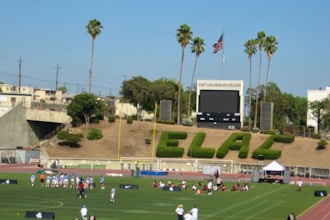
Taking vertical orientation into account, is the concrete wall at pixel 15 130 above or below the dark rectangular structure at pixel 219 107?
below

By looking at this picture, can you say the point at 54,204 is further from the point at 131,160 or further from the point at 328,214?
the point at 131,160

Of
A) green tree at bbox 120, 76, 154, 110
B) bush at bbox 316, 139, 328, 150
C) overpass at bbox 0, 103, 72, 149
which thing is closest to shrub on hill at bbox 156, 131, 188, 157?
overpass at bbox 0, 103, 72, 149

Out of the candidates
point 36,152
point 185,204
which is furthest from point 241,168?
point 185,204

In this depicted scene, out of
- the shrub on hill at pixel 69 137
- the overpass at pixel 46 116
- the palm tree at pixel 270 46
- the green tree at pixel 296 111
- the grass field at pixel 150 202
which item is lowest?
the grass field at pixel 150 202

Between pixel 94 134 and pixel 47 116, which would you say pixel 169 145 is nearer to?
pixel 94 134

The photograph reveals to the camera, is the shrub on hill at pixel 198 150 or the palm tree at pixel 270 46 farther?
the palm tree at pixel 270 46

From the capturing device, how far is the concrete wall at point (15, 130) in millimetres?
112562

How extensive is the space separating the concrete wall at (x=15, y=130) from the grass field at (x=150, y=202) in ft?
139

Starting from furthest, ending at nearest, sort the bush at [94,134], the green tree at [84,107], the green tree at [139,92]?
the green tree at [139,92] → the green tree at [84,107] → the bush at [94,134]

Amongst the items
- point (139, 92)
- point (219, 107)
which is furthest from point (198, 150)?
point (139, 92)

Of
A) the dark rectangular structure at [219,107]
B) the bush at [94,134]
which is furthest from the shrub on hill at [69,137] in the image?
the dark rectangular structure at [219,107]

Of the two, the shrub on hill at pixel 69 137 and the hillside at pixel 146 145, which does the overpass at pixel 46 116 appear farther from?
the shrub on hill at pixel 69 137

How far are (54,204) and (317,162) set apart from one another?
6111cm

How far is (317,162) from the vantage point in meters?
102
